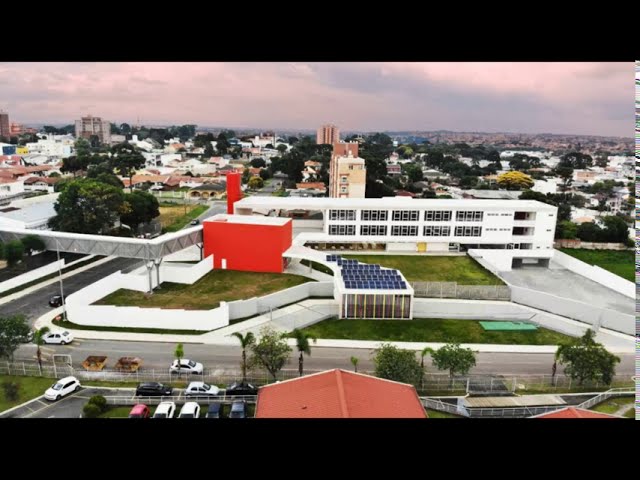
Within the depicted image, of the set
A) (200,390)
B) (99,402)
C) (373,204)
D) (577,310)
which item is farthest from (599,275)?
(99,402)

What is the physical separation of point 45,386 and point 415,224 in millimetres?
15591

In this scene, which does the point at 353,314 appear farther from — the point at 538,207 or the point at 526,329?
the point at 538,207

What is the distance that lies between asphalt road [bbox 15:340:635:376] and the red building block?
18.0 feet

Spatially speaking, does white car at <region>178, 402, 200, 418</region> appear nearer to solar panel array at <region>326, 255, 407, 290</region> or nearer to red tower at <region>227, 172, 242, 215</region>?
solar panel array at <region>326, 255, 407, 290</region>

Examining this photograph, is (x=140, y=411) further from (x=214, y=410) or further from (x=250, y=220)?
(x=250, y=220)

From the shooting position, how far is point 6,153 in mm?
58625

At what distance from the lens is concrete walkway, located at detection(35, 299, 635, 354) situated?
Answer: 12672mm

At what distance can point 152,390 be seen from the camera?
9836mm

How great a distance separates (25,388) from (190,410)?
393 centimetres

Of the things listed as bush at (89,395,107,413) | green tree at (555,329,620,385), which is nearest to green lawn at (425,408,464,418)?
green tree at (555,329,620,385)

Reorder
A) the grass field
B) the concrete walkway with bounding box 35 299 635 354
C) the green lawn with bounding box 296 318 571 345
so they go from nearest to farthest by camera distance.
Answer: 1. the concrete walkway with bounding box 35 299 635 354
2. the green lawn with bounding box 296 318 571 345
3. the grass field

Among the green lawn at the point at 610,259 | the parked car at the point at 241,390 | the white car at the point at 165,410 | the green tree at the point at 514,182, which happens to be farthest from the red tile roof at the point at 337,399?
the green tree at the point at 514,182

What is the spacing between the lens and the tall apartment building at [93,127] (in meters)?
92.1

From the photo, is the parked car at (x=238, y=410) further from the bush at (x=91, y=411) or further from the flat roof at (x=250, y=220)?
the flat roof at (x=250, y=220)
